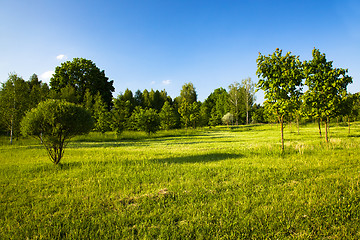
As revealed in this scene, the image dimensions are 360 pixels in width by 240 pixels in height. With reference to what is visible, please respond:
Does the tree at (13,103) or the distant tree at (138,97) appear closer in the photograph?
the tree at (13,103)

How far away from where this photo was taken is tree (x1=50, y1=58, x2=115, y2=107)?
172 feet

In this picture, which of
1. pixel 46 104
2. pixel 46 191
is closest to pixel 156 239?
pixel 46 191

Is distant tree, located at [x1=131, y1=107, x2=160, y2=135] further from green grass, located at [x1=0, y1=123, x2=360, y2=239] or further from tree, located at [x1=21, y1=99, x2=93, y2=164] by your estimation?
green grass, located at [x1=0, y1=123, x2=360, y2=239]

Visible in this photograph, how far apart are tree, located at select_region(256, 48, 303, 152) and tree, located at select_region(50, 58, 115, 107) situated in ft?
164

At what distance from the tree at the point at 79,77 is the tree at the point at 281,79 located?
49.9 m

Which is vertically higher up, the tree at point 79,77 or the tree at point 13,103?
the tree at point 79,77

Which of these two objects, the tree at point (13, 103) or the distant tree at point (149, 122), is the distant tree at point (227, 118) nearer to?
the distant tree at point (149, 122)

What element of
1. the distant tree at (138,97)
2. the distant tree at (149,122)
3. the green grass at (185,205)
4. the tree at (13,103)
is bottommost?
the green grass at (185,205)

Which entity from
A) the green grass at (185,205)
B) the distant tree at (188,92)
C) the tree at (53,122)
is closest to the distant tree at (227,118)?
the distant tree at (188,92)

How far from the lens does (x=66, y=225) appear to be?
3.54 meters

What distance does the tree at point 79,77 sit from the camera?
52.4 m

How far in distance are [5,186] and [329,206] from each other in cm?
1002

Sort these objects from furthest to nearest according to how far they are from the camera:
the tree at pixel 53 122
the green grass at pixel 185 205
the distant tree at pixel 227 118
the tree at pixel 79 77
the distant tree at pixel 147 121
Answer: the distant tree at pixel 227 118 < the tree at pixel 79 77 < the distant tree at pixel 147 121 < the tree at pixel 53 122 < the green grass at pixel 185 205

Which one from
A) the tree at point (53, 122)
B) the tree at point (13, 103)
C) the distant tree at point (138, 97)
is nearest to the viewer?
the tree at point (53, 122)
